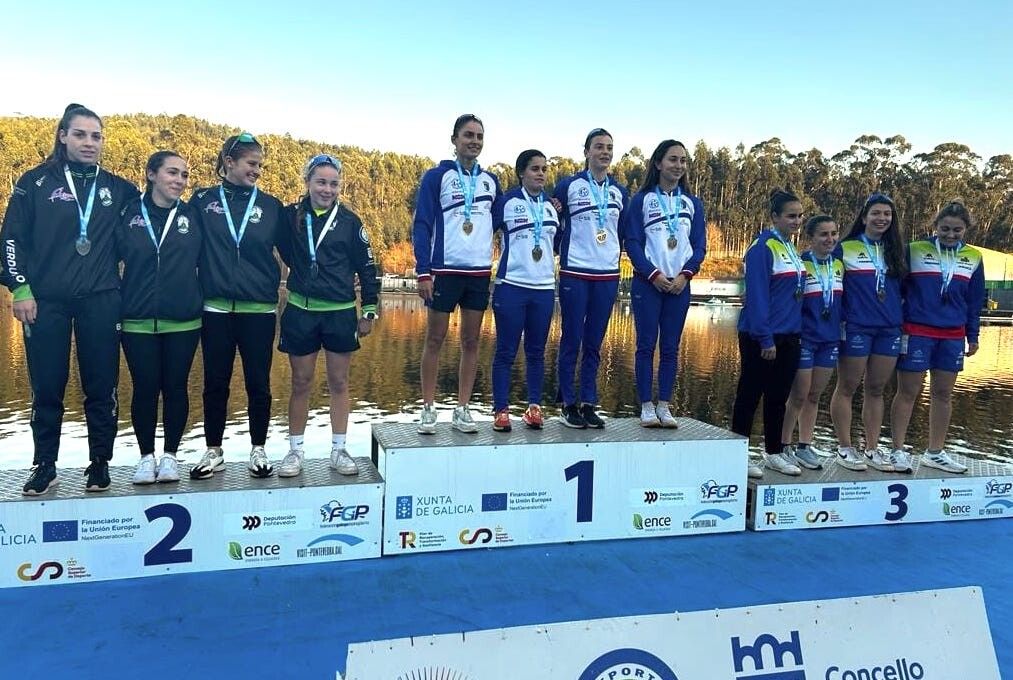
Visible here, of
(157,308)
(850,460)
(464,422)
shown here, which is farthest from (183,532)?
(850,460)

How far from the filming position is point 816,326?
488 centimetres

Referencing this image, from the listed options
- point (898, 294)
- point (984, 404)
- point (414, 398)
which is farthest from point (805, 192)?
point (898, 294)

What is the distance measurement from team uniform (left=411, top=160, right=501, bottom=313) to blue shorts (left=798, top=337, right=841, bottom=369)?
2.31 metres

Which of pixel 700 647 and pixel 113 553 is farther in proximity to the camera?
pixel 113 553

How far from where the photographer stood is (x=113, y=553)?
11.6ft

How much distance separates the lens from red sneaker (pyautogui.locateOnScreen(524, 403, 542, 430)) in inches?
181

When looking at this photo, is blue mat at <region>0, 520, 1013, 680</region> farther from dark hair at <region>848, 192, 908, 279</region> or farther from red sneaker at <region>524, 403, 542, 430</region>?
dark hair at <region>848, 192, 908, 279</region>

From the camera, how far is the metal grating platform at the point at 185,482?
3541 mm

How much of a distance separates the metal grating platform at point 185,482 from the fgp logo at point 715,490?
212 cm

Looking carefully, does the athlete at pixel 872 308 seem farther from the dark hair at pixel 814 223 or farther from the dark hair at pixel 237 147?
the dark hair at pixel 237 147

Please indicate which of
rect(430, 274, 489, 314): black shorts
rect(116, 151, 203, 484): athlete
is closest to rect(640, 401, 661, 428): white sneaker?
rect(430, 274, 489, 314): black shorts

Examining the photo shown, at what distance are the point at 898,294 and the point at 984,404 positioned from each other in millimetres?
12853

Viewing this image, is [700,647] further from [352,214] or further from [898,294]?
[898,294]

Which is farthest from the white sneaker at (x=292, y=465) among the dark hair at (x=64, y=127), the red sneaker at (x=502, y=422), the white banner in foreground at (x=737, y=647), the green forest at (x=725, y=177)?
the green forest at (x=725, y=177)
